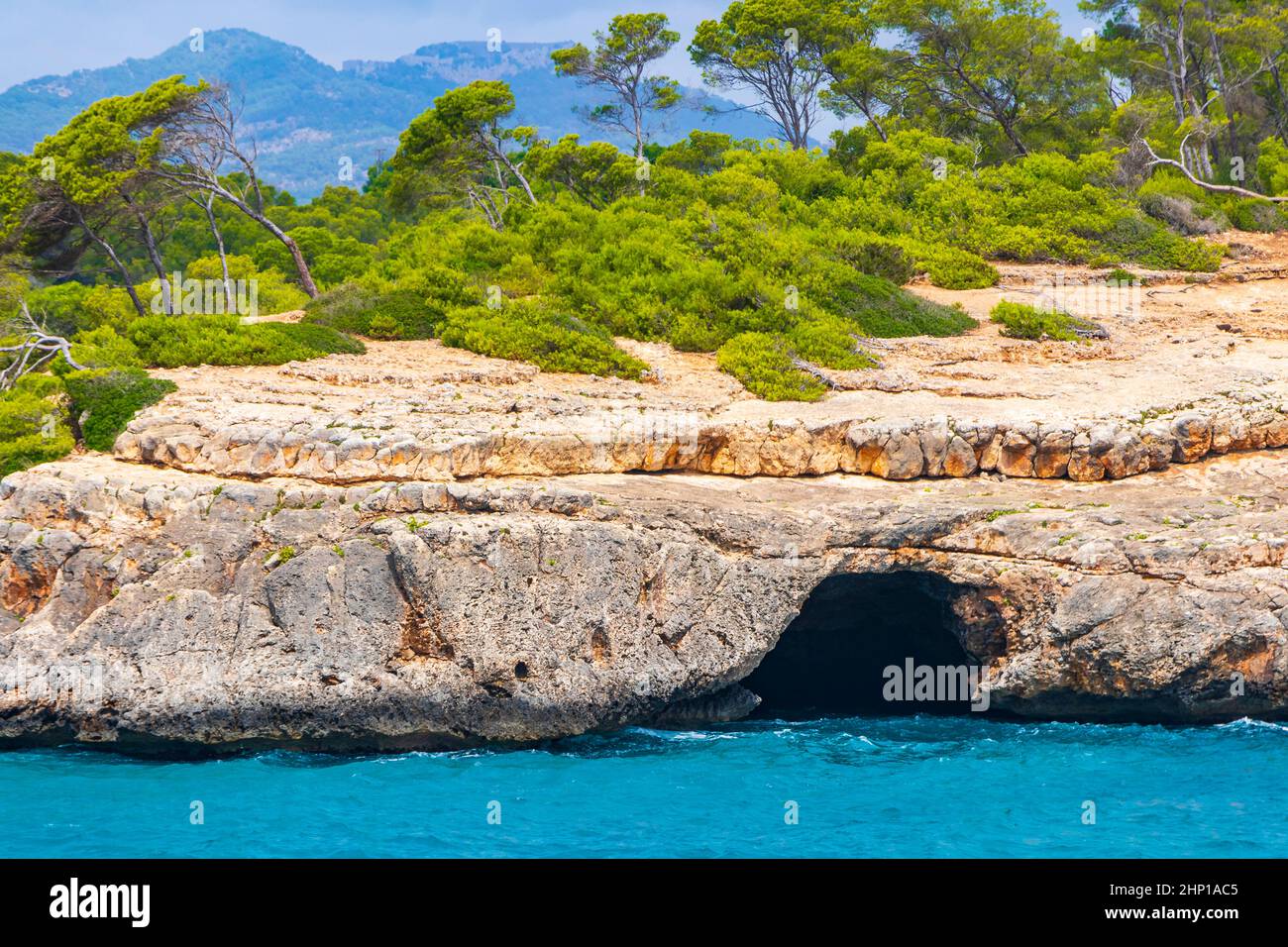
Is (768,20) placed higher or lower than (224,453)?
higher

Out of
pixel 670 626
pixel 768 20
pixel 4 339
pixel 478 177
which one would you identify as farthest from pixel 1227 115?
pixel 4 339

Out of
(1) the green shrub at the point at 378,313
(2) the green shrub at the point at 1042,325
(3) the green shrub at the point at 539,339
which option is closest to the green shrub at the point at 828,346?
(3) the green shrub at the point at 539,339

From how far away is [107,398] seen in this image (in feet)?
72.7

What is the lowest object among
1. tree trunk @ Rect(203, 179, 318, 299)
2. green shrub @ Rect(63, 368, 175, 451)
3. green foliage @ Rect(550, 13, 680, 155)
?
green shrub @ Rect(63, 368, 175, 451)

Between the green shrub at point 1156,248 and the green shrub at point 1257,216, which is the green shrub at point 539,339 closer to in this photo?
the green shrub at point 1156,248

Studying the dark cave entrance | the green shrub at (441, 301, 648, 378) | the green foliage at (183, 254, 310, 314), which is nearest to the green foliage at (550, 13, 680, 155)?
the green foliage at (183, 254, 310, 314)

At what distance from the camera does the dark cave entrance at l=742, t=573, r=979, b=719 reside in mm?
21281

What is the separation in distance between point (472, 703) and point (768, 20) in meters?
31.0

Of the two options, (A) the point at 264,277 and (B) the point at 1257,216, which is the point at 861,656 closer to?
(B) the point at 1257,216

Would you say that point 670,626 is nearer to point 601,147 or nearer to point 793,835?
A: point 793,835

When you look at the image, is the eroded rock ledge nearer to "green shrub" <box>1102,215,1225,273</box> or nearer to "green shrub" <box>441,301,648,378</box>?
"green shrub" <box>441,301,648,378</box>

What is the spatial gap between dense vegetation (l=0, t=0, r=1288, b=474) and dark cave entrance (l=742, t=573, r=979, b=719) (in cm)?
394

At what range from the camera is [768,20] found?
43625mm

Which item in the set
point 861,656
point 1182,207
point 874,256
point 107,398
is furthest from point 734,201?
point 107,398
